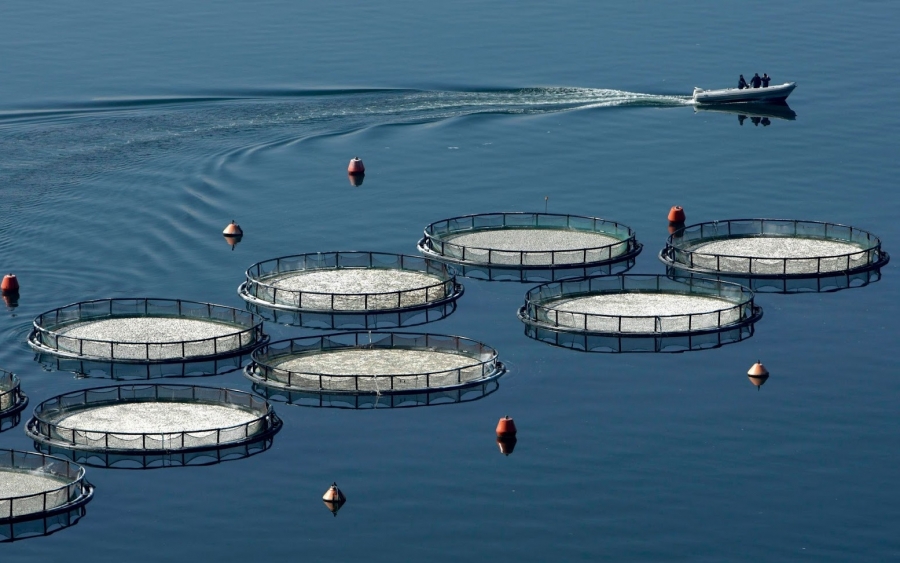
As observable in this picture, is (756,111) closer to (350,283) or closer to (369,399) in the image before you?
(350,283)

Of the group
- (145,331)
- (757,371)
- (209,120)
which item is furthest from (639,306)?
(209,120)

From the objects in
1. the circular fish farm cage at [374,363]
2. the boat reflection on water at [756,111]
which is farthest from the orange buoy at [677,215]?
the boat reflection on water at [756,111]

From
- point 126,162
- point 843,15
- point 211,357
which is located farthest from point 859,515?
point 843,15

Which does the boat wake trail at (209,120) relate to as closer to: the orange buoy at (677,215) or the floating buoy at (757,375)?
the orange buoy at (677,215)

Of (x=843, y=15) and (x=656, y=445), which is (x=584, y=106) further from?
(x=656, y=445)

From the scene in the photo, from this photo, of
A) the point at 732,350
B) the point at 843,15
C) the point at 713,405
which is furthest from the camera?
the point at 843,15

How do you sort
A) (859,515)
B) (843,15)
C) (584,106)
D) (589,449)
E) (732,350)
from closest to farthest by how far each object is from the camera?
1. (859,515)
2. (589,449)
3. (732,350)
4. (584,106)
5. (843,15)

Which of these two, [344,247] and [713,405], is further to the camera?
[344,247]
